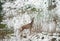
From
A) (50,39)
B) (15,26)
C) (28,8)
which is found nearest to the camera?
(50,39)

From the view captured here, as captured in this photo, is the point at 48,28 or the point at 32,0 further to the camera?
the point at 32,0

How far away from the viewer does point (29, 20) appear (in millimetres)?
2285

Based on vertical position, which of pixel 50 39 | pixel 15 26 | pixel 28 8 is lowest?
pixel 50 39

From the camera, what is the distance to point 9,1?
249cm

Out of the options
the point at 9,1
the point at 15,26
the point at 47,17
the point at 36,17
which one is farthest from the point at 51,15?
the point at 9,1

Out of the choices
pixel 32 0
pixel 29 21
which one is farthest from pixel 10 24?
pixel 32 0

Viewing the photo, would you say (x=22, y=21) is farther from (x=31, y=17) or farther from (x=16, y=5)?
(x=16, y=5)

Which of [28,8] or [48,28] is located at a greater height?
[28,8]

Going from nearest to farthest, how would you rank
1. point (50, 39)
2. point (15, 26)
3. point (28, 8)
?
point (50, 39), point (15, 26), point (28, 8)

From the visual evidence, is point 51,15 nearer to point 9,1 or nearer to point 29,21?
point 29,21

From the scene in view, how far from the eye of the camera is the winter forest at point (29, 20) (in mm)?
2164

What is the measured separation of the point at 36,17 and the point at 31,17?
0.07m

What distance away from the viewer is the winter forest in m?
2.16

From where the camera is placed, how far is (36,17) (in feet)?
7.53
